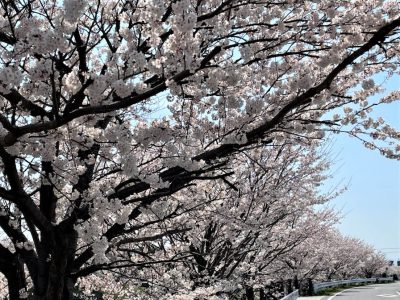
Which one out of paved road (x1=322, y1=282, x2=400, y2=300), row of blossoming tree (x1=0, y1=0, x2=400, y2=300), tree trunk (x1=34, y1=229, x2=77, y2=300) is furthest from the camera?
paved road (x1=322, y1=282, x2=400, y2=300)

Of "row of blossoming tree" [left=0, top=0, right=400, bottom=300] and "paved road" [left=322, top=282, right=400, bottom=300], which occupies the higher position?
"row of blossoming tree" [left=0, top=0, right=400, bottom=300]

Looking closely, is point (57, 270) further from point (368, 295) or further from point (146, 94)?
point (368, 295)

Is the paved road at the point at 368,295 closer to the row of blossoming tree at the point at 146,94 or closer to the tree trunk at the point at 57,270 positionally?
the row of blossoming tree at the point at 146,94

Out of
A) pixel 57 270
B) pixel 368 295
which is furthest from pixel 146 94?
pixel 368 295

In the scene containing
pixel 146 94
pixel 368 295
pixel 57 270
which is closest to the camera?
pixel 146 94

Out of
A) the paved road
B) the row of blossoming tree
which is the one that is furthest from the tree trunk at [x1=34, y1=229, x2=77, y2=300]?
the paved road

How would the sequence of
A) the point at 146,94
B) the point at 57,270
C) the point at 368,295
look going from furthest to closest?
1. the point at 368,295
2. the point at 57,270
3. the point at 146,94

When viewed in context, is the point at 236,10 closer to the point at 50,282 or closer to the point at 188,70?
the point at 188,70

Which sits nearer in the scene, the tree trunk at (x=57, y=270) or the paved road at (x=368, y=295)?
the tree trunk at (x=57, y=270)

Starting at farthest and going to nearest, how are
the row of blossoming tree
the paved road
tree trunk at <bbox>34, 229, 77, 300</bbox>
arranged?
the paved road, tree trunk at <bbox>34, 229, 77, 300</bbox>, the row of blossoming tree

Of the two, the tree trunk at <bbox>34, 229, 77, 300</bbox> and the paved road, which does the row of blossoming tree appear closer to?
the tree trunk at <bbox>34, 229, 77, 300</bbox>

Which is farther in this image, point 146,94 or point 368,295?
point 368,295

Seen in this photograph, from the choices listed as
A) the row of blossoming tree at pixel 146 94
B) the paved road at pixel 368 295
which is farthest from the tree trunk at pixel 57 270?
the paved road at pixel 368 295

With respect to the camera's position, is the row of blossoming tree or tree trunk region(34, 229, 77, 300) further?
tree trunk region(34, 229, 77, 300)
